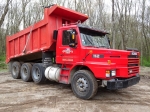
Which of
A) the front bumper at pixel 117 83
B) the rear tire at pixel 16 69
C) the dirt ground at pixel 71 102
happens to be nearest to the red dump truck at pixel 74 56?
the front bumper at pixel 117 83

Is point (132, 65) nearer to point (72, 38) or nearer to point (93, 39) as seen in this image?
point (93, 39)

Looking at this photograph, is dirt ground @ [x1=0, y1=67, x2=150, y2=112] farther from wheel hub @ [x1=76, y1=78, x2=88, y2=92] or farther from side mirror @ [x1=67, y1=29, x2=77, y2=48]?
side mirror @ [x1=67, y1=29, x2=77, y2=48]

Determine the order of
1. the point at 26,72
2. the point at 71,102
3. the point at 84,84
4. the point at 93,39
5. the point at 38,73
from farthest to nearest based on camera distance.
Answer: the point at 26,72, the point at 38,73, the point at 93,39, the point at 84,84, the point at 71,102

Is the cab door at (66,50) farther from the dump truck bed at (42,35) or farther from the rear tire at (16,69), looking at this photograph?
the rear tire at (16,69)

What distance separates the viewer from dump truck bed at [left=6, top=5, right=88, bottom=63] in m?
7.19

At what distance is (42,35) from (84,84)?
3.33 metres

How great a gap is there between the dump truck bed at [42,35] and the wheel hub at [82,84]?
2254 mm

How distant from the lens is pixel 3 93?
6.33 metres

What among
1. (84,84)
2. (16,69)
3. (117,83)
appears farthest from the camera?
(16,69)

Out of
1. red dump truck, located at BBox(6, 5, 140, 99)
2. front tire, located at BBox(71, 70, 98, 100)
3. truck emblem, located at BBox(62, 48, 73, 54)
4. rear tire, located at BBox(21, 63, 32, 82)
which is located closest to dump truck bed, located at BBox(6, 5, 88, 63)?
red dump truck, located at BBox(6, 5, 140, 99)

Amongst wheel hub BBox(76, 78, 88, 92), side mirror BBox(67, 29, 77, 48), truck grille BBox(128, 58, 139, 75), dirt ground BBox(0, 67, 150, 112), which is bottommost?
dirt ground BBox(0, 67, 150, 112)

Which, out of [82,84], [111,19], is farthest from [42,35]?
[111,19]

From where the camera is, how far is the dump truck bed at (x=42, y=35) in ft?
23.6

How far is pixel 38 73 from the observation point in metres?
7.96
